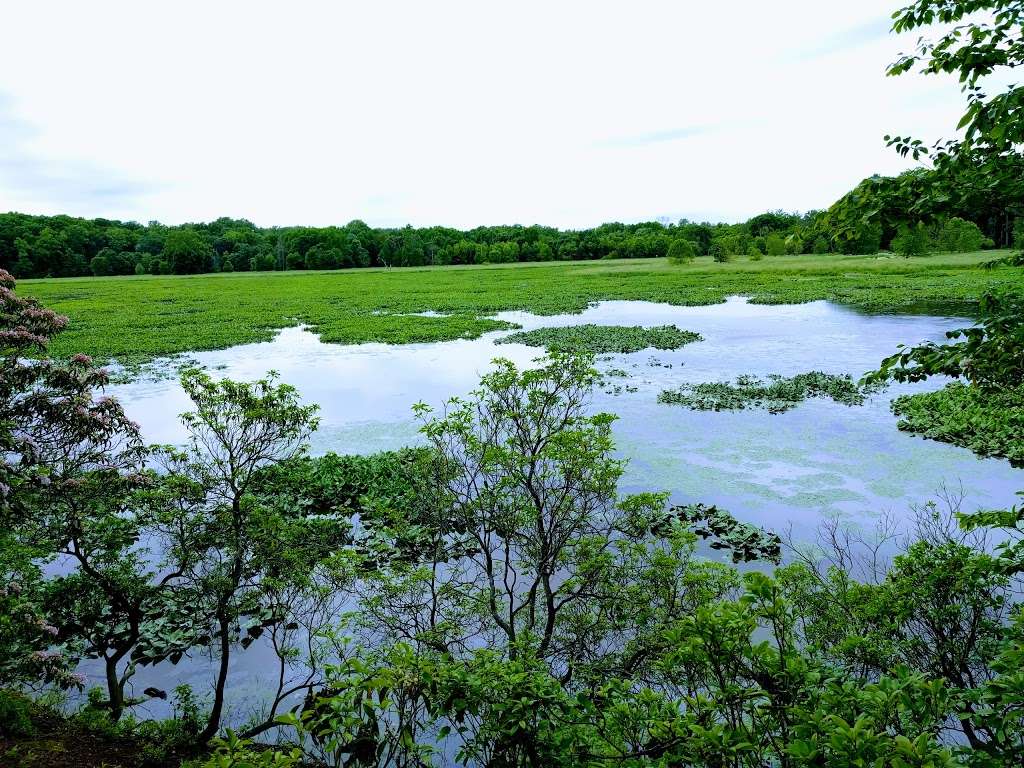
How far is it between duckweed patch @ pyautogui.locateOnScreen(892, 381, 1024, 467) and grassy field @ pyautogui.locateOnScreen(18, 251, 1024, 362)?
52.6 feet

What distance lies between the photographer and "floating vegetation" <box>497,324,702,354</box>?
4091cm

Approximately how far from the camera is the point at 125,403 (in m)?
29.6

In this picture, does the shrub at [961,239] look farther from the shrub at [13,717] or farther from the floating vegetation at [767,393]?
the shrub at [13,717]

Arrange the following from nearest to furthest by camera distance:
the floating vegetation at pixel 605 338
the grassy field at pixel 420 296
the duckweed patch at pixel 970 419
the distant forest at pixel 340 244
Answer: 1. the duckweed patch at pixel 970 419
2. the floating vegetation at pixel 605 338
3. the grassy field at pixel 420 296
4. the distant forest at pixel 340 244

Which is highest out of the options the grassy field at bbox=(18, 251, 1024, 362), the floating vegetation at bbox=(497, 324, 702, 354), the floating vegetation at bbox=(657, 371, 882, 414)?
the grassy field at bbox=(18, 251, 1024, 362)

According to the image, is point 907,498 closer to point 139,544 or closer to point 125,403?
point 139,544

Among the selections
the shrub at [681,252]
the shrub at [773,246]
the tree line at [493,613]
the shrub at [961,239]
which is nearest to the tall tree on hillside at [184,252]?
the shrub at [681,252]

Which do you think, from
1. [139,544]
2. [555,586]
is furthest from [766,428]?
[139,544]

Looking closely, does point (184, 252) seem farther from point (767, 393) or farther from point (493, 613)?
point (493, 613)

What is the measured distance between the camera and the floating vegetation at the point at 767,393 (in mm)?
26953

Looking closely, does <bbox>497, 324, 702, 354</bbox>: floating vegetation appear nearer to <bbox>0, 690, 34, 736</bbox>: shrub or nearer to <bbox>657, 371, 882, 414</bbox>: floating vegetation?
<bbox>657, 371, 882, 414</bbox>: floating vegetation

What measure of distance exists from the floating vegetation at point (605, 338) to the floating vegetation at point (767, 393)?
1076 centimetres

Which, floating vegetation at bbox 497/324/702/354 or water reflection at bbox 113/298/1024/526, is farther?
floating vegetation at bbox 497/324/702/354

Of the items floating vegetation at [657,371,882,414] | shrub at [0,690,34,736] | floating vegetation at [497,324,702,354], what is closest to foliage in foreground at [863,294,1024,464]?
floating vegetation at [657,371,882,414]
